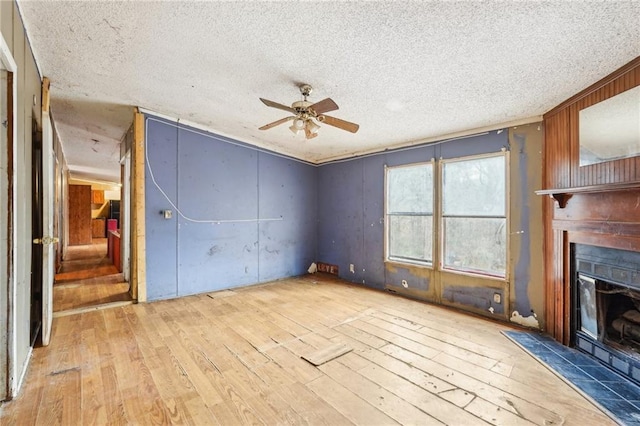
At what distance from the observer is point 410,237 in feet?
14.6

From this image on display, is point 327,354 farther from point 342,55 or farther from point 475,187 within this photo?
point 475,187

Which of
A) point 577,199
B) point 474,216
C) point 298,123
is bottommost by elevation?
point 474,216

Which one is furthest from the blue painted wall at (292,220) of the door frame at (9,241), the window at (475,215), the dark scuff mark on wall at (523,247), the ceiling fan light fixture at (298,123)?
the ceiling fan light fixture at (298,123)

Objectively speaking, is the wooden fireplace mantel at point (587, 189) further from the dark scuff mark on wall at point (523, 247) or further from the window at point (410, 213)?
the window at point (410, 213)

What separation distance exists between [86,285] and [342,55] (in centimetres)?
511

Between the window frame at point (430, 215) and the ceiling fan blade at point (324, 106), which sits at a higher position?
the ceiling fan blade at point (324, 106)

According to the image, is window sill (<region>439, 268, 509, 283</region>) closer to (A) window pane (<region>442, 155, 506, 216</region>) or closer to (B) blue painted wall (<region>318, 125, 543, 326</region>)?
(B) blue painted wall (<region>318, 125, 543, 326</region>)

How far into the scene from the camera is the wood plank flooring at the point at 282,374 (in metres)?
1.71

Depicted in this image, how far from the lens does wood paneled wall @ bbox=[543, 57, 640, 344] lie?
212 cm

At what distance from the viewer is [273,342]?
268cm

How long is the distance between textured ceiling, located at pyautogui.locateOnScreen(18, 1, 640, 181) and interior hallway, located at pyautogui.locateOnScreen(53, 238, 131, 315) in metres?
2.56

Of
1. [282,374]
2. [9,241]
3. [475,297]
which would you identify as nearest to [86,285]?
[9,241]

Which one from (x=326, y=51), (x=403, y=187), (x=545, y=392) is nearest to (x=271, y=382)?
(x=545, y=392)

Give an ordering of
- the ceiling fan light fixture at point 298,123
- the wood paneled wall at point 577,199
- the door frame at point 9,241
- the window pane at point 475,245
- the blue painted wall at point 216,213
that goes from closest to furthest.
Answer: the door frame at point 9,241 < the wood paneled wall at point 577,199 < the ceiling fan light fixture at point 298,123 < the window pane at point 475,245 < the blue painted wall at point 216,213
